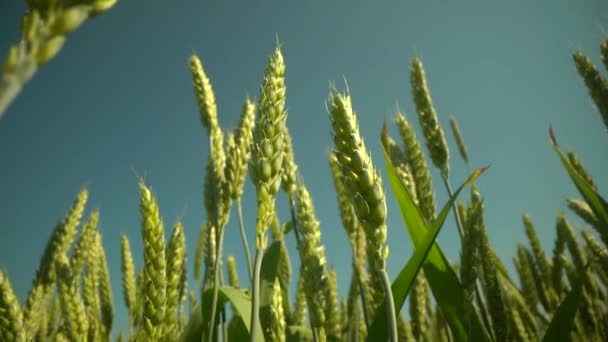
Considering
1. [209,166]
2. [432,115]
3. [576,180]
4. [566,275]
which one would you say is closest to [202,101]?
[209,166]

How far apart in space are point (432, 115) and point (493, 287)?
1.58 m

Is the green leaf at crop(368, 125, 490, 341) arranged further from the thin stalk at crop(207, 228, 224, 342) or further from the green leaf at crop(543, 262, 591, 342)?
the thin stalk at crop(207, 228, 224, 342)

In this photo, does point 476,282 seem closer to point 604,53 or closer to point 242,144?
point 242,144

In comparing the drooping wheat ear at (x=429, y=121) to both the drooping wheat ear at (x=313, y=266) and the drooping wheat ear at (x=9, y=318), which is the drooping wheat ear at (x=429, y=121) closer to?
the drooping wheat ear at (x=313, y=266)

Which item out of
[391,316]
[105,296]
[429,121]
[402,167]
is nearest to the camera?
[391,316]

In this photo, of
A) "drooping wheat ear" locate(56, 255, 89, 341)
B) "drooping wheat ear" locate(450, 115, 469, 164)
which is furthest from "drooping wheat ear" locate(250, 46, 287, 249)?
"drooping wheat ear" locate(450, 115, 469, 164)

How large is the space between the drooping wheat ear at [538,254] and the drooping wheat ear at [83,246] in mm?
4109

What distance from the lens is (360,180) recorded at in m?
1.20

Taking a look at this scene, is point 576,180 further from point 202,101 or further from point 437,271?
point 202,101

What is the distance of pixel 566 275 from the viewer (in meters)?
3.43

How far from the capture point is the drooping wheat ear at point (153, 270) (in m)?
1.37

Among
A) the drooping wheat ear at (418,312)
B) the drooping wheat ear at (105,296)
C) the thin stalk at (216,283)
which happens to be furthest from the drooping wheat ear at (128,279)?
the drooping wheat ear at (418,312)

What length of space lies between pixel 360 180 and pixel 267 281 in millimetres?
922

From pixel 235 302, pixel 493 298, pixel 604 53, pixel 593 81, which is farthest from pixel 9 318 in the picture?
pixel 604 53
